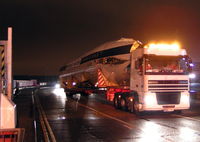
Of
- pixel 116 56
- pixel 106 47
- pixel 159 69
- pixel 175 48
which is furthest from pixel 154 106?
pixel 106 47

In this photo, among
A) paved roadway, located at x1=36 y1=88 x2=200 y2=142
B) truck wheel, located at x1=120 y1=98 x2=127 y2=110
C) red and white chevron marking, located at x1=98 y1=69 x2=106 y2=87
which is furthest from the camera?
red and white chevron marking, located at x1=98 y1=69 x2=106 y2=87

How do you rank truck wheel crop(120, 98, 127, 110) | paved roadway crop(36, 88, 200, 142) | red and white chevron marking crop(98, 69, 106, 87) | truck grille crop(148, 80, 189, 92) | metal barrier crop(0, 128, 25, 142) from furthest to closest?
red and white chevron marking crop(98, 69, 106, 87) < truck wheel crop(120, 98, 127, 110) < truck grille crop(148, 80, 189, 92) < paved roadway crop(36, 88, 200, 142) < metal barrier crop(0, 128, 25, 142)

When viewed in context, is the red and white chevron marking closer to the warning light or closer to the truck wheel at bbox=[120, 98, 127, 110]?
the truck wheel at bbox=[120, 98, 127, 110]

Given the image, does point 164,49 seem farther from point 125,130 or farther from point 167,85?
point 125,130

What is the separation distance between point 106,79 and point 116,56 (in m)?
2.18

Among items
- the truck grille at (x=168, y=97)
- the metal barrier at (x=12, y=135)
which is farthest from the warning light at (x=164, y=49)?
the metal barrier at (x=12, y=135)

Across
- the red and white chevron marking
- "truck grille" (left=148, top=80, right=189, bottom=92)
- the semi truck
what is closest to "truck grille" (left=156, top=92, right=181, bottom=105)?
the semi truck

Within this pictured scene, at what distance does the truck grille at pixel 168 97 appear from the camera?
16.4 metres

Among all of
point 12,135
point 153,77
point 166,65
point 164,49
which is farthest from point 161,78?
point 12,135

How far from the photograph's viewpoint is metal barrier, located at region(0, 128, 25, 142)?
23.5 ft

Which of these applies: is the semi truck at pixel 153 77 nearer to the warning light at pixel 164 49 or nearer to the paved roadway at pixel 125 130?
the warning light at pixel 164 49

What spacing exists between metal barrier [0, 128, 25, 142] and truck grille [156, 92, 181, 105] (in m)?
10.1

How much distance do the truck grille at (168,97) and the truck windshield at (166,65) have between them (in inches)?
40.7

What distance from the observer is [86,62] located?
87.6 ft
